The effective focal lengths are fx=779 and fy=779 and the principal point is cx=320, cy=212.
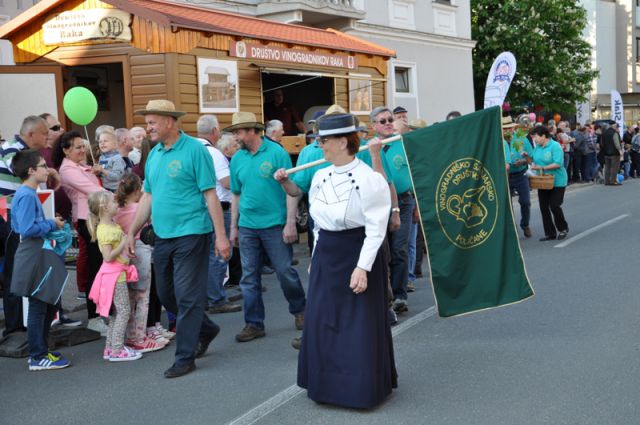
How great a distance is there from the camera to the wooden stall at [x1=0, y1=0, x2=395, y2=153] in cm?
1173

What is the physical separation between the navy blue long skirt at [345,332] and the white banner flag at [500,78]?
12.5 m

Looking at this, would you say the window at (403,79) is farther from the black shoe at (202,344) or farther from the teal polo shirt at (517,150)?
the black shoe at (202,344)

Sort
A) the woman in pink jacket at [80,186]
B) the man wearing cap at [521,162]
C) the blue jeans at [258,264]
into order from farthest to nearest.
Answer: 1. the man wearing cap at [521,162]
2. the woman in pink jacket at [80,186]
3. the blue jeans at [258,264]

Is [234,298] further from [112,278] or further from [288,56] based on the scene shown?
[288,56]

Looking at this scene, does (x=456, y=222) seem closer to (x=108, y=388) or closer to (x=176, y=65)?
(x=108, y=388)

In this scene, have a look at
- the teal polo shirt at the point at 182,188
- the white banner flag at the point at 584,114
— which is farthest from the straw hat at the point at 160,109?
the white banner flag at the point at 584,114

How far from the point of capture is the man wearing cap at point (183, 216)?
5.47 m

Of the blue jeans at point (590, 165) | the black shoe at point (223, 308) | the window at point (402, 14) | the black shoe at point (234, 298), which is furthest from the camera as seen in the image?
the blue jeans at point (590, 165)

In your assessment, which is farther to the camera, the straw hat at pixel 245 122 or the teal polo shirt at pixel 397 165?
the teal polo shirt at pixel 397 165

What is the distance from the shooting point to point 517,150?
1215cm

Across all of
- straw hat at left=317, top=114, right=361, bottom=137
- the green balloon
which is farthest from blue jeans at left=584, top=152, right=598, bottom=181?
straw hat at left=317, top=114, right=361, bottom=137

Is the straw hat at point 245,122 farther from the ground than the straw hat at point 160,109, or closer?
closer

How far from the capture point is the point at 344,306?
4609 millimetres

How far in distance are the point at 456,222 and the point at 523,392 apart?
1312 mm
